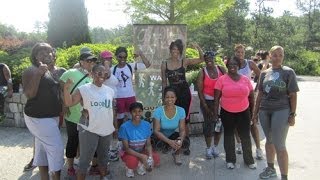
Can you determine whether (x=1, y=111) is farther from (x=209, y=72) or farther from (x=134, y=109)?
(x=209, y=72)

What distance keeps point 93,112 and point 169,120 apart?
4.94ft

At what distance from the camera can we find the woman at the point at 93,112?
4.48 m

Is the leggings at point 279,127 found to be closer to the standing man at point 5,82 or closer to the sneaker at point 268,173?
the sneaker at point 268,173

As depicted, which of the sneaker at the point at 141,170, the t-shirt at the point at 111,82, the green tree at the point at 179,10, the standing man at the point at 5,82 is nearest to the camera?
the sneaker at the point at 141,170

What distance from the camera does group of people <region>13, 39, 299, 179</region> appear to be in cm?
433

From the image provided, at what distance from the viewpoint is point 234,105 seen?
5.48 meters

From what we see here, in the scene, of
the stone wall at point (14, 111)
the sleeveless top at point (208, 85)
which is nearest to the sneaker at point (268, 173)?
the sleeveless top at point (208, 85)

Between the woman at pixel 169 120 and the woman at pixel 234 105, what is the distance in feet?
1.82

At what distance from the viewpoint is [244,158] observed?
18.6ft

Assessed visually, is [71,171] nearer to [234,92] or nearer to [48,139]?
[48,139]

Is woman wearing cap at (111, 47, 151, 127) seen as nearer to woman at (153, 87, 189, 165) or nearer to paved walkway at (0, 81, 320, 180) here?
woman at (153, 87, 189, 165)

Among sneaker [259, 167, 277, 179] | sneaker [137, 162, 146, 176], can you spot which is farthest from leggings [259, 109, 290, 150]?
sneaker [137, 162, 146, 176]

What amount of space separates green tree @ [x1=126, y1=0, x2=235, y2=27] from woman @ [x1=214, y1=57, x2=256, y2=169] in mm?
12449

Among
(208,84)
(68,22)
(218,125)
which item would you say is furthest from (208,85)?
(68,22)
